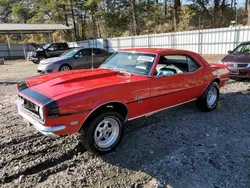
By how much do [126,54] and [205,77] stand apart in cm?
197

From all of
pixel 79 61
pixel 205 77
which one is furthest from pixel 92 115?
pixel 79 61

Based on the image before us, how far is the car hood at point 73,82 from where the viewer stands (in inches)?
122

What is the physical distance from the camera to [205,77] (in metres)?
5.09

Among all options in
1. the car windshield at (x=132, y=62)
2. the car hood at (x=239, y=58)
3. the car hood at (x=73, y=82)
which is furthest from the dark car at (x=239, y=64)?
the car hood at (x=73, y=82)

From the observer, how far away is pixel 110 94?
3.28 metres

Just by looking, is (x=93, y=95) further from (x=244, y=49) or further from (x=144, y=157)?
(x=244, y=49)

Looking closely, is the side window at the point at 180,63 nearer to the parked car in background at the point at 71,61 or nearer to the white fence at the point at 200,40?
the parked car in background at the point at 71,61

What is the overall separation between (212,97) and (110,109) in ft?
10.5

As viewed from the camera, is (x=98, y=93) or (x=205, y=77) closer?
(x=98, y=93)

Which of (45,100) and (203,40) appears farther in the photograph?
(203,40)

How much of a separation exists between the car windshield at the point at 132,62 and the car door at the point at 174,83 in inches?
9.3

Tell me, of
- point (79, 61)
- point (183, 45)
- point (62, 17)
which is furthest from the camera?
point (62, 17)

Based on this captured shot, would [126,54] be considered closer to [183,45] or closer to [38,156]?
[38,156]

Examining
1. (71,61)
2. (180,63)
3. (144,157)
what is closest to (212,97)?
(180,63)
